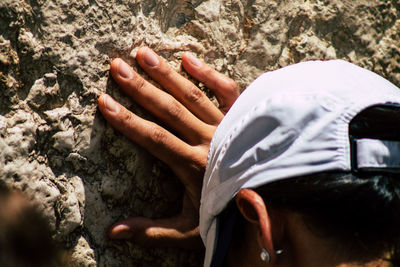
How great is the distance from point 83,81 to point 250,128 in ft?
2.03

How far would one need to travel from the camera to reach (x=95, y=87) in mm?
1497

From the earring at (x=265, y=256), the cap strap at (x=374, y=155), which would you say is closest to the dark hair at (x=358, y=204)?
the cap strap at (x=374, y=155)

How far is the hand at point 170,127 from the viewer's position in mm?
1502

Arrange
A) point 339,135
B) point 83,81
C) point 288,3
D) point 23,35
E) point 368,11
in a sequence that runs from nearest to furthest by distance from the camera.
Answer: point 339,135
point 23,35
point 83,81
point 288,3
point 368,11

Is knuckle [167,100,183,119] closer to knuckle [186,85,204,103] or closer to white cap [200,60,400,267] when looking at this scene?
knuckle [186,85,204,103]

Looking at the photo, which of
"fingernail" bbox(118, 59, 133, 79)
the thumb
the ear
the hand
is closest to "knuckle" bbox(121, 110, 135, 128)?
the hand

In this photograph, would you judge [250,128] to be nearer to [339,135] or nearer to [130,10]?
[339,135]

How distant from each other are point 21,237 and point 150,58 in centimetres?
102

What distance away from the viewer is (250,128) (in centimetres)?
114

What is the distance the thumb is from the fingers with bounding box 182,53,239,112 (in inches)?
18.5

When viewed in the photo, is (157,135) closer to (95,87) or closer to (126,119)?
(126,119)

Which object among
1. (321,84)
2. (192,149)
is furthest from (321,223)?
(192,149)

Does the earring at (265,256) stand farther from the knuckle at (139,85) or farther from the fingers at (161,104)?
the knuckle at (139,85)

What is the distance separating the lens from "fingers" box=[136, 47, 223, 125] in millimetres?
1571
